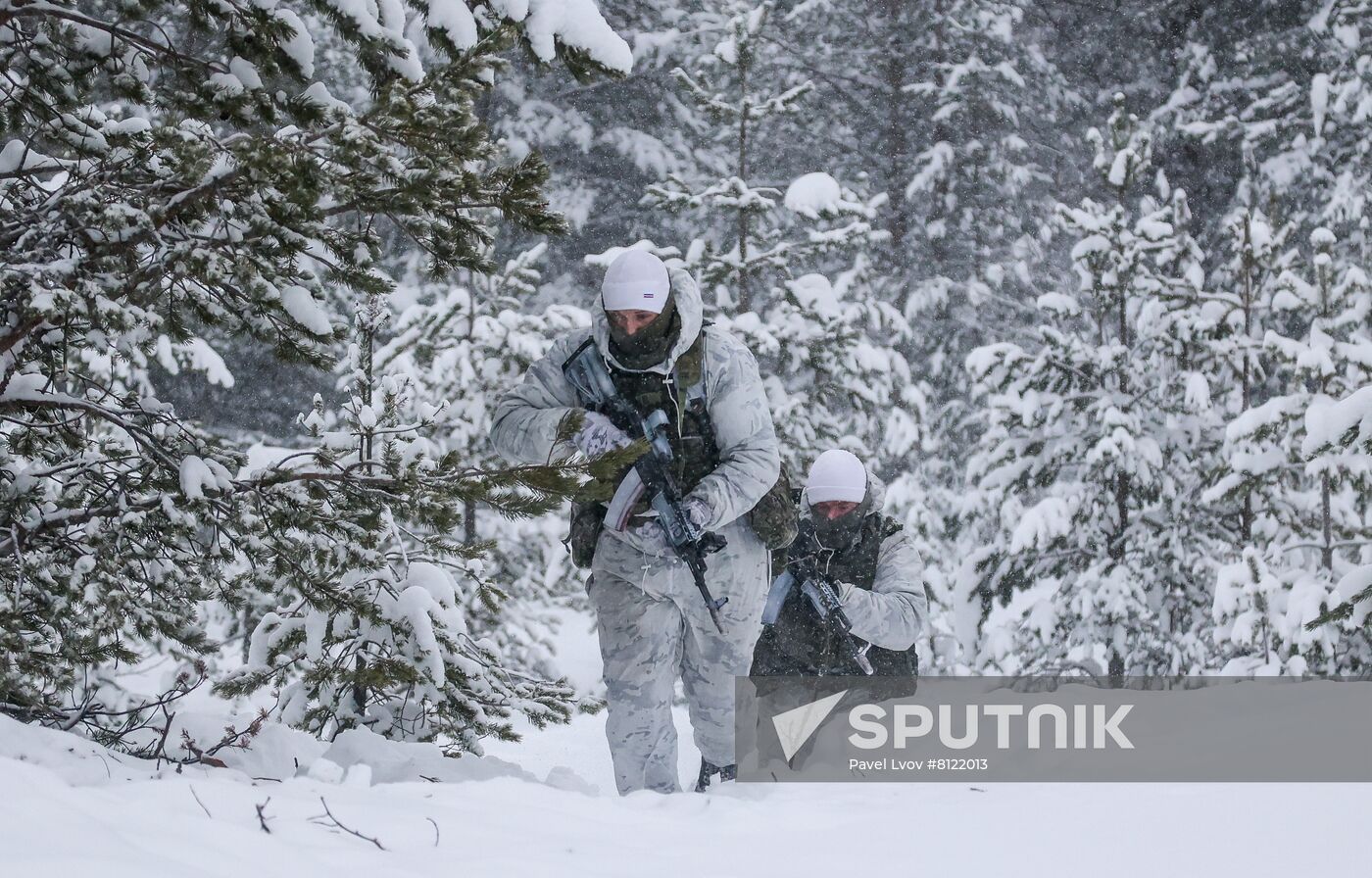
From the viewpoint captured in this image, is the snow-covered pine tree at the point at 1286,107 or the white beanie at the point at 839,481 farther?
the snow-covered pine tree at the point at 1286,107

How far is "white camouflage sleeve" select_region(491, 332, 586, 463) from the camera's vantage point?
15.6 feet

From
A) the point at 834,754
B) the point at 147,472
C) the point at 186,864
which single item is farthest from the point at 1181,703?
the point at 186,864

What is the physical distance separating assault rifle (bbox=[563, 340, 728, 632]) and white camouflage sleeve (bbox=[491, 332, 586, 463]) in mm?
115

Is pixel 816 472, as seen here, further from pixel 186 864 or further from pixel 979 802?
pixel 186 864

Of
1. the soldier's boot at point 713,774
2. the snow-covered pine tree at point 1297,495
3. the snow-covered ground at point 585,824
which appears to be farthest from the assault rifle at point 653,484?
the snow-covered pine tree at point 1297,495

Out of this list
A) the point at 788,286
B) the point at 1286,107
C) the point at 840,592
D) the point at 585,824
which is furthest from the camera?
the point at 1286,107

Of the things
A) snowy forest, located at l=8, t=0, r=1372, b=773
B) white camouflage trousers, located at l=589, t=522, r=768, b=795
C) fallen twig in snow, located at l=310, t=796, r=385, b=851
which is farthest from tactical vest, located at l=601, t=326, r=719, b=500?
fallen twig in snow, located at l=310, t=796, r=385, b=851

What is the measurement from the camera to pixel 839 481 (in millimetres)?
6605

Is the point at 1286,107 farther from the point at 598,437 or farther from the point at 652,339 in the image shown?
the point at 598,437

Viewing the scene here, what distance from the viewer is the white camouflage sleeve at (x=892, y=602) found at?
20.6 feet

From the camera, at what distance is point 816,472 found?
674cm

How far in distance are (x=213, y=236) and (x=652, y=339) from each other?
67.0 inches

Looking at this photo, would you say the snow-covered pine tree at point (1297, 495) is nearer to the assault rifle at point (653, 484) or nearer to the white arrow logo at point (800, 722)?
the white arrow logo at point (800, 722)
